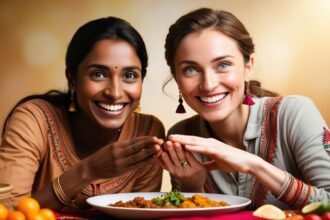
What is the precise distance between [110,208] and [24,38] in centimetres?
228

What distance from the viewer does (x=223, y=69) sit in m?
1.90

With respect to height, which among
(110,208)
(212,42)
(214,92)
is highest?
(212,42)

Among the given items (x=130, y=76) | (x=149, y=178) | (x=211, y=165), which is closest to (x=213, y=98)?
(x=211, y=165)

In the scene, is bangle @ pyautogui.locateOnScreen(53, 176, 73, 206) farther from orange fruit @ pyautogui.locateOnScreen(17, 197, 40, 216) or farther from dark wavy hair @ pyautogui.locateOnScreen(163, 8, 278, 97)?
dark wavy hair @ pyautogui.locateOnScreen(163, 8, 278, 97)

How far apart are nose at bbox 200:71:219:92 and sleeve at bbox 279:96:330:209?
277 millimetres

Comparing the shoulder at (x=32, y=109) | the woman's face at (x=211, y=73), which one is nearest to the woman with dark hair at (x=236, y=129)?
the woman's face at (x=211, y=73)

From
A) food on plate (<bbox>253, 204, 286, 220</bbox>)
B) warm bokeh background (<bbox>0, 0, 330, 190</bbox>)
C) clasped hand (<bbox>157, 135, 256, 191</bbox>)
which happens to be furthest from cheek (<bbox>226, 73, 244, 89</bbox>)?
warm bokeh background (<bbox>0, 0, 330, 190</bbox>)

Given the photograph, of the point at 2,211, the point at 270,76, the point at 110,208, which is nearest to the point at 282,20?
the point at 270,76

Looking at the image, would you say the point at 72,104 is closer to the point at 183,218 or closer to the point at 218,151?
the point at 218,151

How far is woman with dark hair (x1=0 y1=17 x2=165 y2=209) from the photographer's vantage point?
1.87 m

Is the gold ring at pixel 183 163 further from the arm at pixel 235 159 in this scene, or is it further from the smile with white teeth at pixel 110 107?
the smile with white teeth at pixel 110 107

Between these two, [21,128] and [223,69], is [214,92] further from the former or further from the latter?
[21,128]

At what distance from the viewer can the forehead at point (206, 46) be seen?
1.88 meters

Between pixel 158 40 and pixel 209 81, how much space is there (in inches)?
64.0
